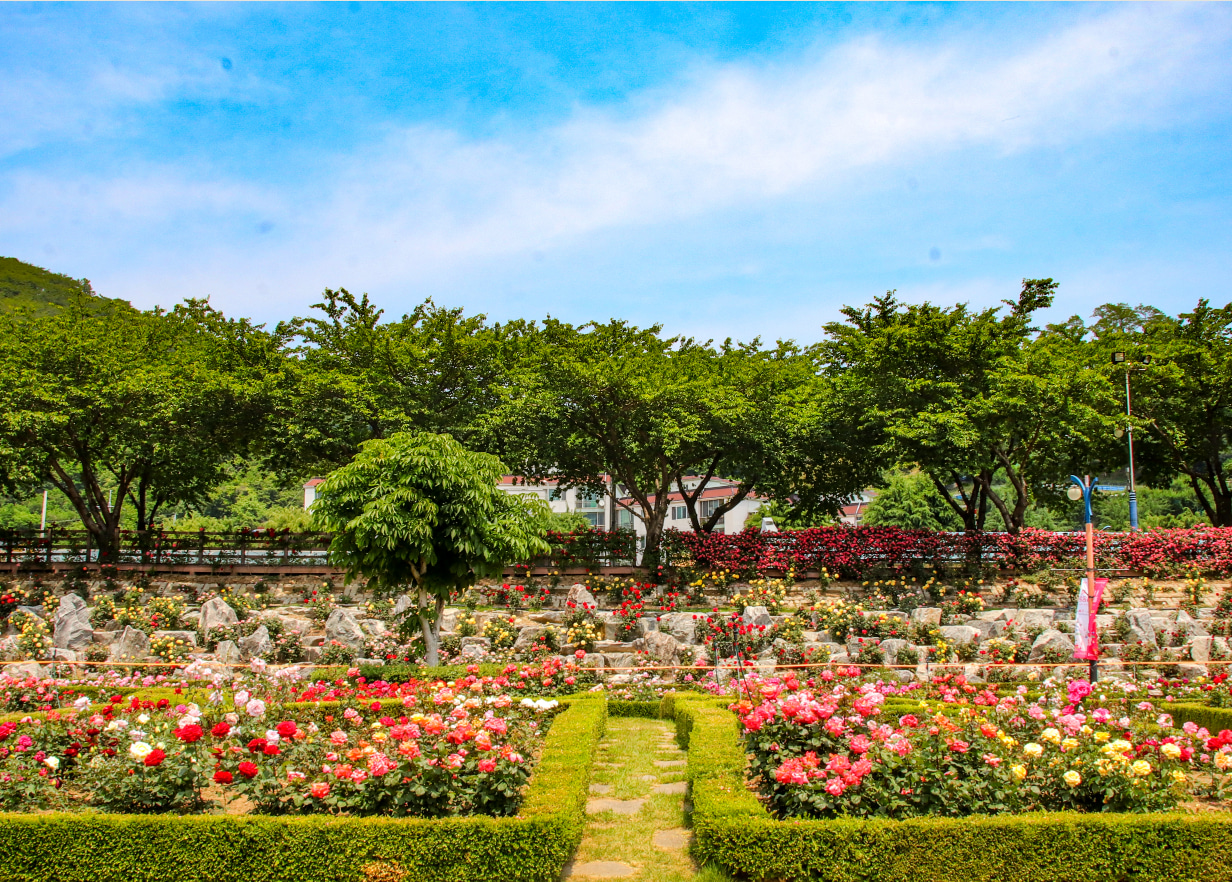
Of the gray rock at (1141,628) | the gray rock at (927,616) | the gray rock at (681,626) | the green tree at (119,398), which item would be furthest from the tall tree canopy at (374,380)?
the gray rock at (1141,628)

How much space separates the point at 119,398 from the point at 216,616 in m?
9.19

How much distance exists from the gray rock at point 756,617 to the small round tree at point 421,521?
4568 mm

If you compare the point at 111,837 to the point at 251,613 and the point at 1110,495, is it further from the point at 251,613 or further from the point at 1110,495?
the point at 1110,495

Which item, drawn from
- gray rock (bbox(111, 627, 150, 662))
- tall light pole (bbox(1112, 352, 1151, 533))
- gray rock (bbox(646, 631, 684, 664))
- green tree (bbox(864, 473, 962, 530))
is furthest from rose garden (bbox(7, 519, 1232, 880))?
green tree (bbox(864, 473, 962, 530))

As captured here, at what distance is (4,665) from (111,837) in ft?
25.3

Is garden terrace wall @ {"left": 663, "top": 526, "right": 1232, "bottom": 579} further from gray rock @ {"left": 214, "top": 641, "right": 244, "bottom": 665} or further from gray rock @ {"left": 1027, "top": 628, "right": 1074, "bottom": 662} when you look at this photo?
gray rock @ {"left": 214, "top": 641, "right": 244, "bottom": 665}

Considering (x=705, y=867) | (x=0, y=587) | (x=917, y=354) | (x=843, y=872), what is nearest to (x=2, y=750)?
(x=705, y=867)

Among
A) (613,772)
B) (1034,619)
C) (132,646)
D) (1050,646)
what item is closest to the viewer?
(613,772)

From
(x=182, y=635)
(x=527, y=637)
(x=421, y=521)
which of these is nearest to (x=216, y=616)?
(x=182, y=635)

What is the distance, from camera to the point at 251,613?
57.7 ft

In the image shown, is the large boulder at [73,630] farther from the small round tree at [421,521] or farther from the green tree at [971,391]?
the green tree at [971,391]

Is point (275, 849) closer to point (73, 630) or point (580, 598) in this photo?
point (73, 630)

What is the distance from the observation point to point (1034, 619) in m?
14.9

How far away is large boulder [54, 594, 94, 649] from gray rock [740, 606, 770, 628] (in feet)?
37.8
